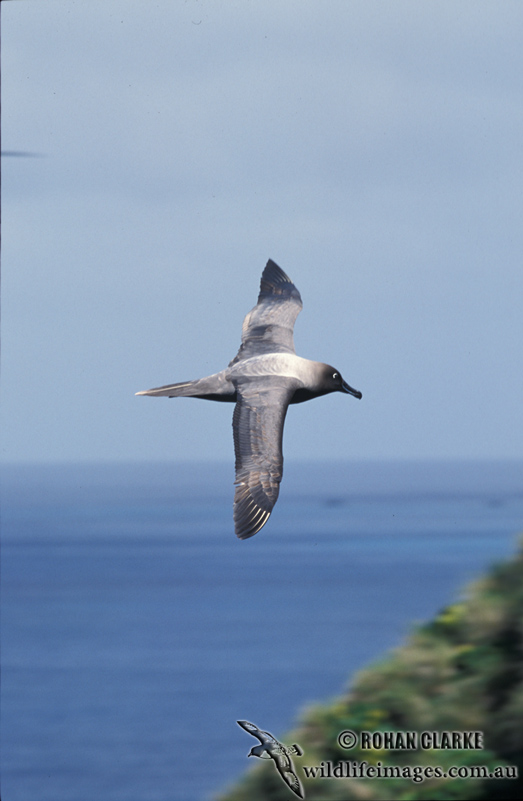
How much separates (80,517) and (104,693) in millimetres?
102772

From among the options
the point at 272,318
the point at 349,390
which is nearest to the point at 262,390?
the point at 349,390

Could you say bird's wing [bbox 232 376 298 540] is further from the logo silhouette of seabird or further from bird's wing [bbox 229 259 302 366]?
the logo silhouette of seabird

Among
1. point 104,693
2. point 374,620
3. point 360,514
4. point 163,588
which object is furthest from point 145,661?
point 360,514

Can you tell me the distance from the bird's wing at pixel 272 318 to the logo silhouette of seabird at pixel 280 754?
406 cm

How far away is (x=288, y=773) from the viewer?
6.87m

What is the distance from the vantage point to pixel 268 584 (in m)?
87.8

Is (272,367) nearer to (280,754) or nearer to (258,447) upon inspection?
(258,447)

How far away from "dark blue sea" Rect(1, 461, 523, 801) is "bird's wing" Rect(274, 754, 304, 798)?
290mm

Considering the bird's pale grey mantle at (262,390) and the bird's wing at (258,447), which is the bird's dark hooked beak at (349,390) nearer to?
the bird's pale grey mantle at (262,390)

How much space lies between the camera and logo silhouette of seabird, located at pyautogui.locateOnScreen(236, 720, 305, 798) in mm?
6816

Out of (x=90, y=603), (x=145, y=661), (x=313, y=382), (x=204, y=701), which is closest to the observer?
(x=313, y=382)

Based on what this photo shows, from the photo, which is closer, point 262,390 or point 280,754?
point 280,754

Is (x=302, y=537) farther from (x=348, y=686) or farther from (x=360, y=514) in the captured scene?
(x=348, y=686)

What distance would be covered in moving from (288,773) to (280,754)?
163mm
